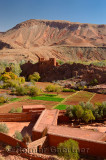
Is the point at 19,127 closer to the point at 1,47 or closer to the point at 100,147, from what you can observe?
the point at 100,147

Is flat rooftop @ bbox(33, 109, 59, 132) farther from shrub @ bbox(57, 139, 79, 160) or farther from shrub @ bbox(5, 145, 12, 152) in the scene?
shrub @ bbox(57, 139, 79, 160)

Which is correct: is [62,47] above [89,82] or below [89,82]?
above


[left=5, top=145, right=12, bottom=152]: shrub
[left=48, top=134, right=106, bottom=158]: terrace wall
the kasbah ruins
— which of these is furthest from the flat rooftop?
[left=48, top=134, right=106, bottom=158]: terrace wall

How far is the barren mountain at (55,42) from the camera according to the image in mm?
64500

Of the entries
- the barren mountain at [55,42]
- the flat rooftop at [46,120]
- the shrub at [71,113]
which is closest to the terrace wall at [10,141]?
the flat rooftop at [46,120]

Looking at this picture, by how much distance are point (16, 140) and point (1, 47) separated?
70.0 m

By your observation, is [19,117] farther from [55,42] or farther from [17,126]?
[55,42]

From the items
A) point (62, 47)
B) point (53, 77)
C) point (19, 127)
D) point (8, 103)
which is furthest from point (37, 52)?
point (19, 127)

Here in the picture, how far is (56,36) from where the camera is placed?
97312 millimetres

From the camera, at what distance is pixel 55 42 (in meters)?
88.4

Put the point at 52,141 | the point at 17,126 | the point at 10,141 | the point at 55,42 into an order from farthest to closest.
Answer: the point at 55,42, the point at 17,126, the point at 10,141, the point at 52,141

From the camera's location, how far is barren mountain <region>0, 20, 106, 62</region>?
64.5 metres

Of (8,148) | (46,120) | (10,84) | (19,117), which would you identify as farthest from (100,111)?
(10,84)

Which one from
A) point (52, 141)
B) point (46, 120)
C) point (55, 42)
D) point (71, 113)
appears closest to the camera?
point (52, 141)
